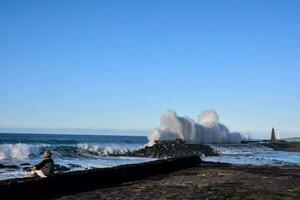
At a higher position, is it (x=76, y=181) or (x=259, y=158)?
(x=259, y=158)

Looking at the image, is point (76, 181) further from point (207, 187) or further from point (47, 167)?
point (207, 187)

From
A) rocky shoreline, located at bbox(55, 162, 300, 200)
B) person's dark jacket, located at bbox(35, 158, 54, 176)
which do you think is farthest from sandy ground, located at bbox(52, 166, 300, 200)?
person's dark jacket, located at bbox(35, 158, 54, 176)

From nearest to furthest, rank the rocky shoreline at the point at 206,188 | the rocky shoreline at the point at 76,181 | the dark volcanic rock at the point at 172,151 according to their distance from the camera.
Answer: the rocky shoreline at the point at 76,181, the rocky shoreline at the point at 206,188, the dark volcanic rock at the point at 172,151

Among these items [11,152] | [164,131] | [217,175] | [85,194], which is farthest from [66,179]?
[164,131]

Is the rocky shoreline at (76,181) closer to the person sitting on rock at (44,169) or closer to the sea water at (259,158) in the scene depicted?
the person sitting on rock at (44,169)

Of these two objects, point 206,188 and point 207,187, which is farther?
point 207,187

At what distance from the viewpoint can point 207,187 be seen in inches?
558

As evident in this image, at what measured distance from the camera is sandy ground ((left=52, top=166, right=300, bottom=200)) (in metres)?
12.4

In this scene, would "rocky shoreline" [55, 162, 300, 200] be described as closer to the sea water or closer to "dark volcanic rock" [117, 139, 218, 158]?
the sea water

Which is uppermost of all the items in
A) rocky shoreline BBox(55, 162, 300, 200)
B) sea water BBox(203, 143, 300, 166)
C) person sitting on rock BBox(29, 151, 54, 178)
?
sea water BBox(203, 143, 300, 166)

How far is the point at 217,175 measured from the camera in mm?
17844

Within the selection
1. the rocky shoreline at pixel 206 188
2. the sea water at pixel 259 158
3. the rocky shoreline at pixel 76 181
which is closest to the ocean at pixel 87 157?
the sea water at pixel 259 158

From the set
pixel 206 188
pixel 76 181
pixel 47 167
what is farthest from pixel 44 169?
pixel 206 188

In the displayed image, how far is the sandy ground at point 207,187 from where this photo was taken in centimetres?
1242
